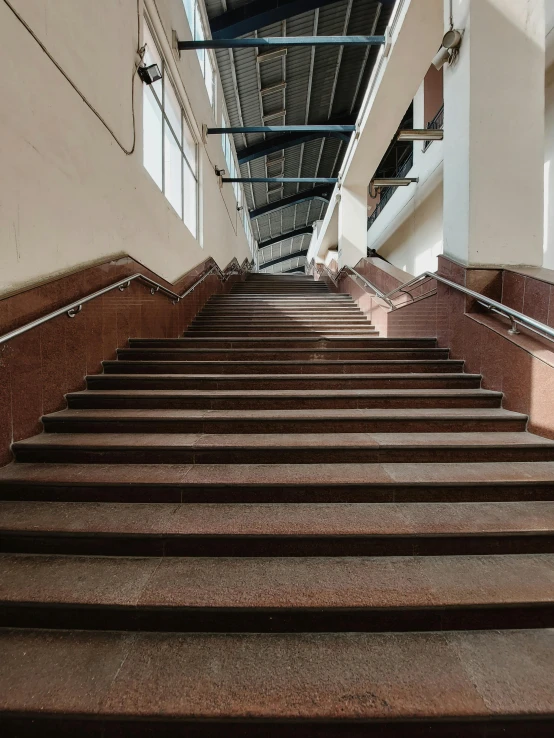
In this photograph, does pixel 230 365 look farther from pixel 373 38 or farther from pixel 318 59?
pixel 318 59

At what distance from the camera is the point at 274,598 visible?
1386 mm

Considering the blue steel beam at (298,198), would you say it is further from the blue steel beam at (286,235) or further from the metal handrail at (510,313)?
the metal handrail at (510,313)

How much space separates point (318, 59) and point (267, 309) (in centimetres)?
699

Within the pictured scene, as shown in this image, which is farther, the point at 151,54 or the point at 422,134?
the point at 422,134

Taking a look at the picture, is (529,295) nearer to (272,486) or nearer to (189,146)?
(272,486)

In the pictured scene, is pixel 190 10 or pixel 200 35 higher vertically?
pixel 200 35

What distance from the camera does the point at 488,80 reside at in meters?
3.16

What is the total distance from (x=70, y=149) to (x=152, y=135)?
2.27 m

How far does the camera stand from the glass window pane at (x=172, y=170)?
496cm

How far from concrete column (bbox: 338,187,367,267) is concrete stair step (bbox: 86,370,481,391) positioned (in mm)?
6509

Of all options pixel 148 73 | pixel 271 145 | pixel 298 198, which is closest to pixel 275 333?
pixel 148 73

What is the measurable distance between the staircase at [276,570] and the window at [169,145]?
3340 millimetres

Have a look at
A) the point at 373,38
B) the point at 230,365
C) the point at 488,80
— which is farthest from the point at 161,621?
the point at 373,38

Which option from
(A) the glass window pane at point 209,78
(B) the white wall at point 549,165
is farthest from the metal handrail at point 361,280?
(A) the glass window pane at point 209,78
